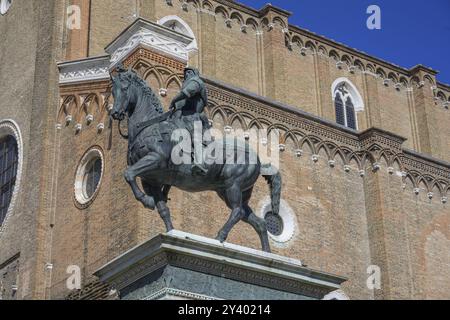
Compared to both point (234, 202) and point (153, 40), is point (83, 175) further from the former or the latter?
point (234, 202)

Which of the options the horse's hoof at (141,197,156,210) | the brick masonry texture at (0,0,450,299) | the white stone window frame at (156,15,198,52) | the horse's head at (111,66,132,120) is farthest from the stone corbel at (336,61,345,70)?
the horse's hoof at (141,197,156,210)

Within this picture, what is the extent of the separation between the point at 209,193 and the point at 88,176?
2.58 meters

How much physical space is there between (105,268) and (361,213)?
1107 centimetres

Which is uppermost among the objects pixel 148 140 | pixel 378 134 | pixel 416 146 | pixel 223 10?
pixel 223 10

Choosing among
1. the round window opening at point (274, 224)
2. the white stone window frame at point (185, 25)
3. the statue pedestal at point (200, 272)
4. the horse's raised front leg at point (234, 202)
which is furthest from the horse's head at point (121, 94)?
the white stone window frame at point (185, 25)

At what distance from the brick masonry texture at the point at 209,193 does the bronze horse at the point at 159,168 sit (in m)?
5.84

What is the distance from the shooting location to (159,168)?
31.2 feet

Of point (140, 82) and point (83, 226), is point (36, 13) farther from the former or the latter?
point (140, 82)

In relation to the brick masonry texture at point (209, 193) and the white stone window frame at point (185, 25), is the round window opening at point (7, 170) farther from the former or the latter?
the white stone window frame at point (185, 25)

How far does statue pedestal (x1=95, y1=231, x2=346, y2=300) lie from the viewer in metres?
9.03

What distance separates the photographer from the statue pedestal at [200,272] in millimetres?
9031

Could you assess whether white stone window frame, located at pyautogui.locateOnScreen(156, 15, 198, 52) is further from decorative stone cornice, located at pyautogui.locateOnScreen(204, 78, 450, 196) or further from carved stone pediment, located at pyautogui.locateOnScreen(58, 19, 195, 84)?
carved stone pediment, located at pyautogui.locateOnScreen(58, 19, 195, 84)

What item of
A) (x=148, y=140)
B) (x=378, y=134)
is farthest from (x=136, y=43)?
(x=148, y=140)

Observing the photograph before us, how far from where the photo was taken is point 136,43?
16906 millimetres
